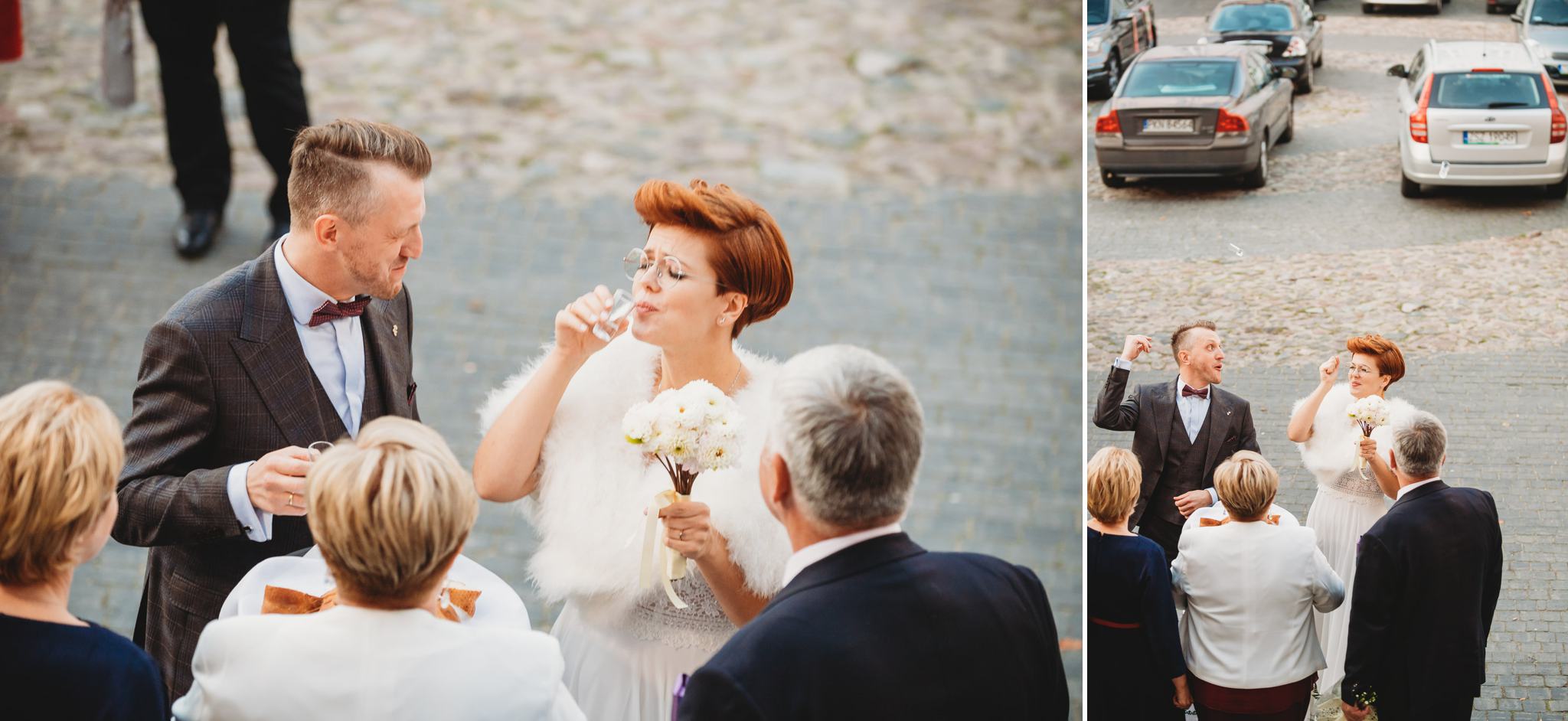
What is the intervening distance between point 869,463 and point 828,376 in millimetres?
156

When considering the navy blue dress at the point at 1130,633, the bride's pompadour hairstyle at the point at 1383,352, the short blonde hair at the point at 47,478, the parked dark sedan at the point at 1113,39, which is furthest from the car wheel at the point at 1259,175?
the short blonde hair at the point at 47,478

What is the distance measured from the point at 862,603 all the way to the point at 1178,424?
2106 millimetres

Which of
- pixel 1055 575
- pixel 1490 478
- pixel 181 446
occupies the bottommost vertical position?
pixel 1055 575

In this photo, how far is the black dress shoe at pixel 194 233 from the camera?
22.7 feet

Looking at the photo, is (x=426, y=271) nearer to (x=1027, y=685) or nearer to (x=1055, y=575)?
(x=1055, y=575)

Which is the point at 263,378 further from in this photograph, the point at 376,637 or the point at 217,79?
the point at 217,79

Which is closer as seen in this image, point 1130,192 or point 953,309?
point 1130,192

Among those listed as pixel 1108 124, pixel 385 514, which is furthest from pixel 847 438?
pixel 1108 124

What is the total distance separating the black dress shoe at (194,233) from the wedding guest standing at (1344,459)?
18.0ft

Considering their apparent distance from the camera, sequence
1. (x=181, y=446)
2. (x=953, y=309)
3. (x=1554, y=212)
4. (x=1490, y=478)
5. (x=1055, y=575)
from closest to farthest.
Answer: (x=181, y=446)
(x=1490, y=478)
(x=1554, y=212)
(x=1055, y=575)
(x=953, y=309)

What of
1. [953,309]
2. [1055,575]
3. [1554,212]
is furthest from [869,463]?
[953,309]

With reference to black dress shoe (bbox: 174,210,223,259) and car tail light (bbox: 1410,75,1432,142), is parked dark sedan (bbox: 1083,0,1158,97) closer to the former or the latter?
car tail light (bbox: 1410,75,1432,142)

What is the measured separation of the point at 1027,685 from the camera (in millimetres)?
2217

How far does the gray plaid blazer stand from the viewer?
2.66m
